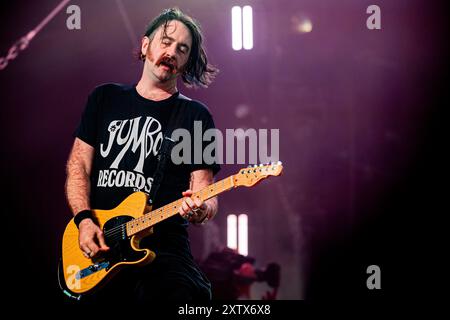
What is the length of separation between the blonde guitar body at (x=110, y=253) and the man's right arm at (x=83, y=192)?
0.18 feet

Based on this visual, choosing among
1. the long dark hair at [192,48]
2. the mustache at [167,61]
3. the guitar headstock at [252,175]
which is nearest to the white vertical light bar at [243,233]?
the long dark hair at [192,48]

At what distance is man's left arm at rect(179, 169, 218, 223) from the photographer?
248cm

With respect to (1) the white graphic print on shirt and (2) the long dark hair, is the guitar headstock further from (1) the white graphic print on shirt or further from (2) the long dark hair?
(2) the long dark hair

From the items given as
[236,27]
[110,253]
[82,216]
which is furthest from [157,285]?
[236,27]

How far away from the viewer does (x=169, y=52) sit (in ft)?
9.75

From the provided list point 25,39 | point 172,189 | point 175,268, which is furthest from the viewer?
point 25,39

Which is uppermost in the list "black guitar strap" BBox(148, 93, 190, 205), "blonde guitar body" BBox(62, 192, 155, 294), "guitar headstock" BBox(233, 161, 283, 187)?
"black guitar strap" BBox(148, 93, 190, 205)

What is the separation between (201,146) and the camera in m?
2.85

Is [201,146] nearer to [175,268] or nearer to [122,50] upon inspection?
[175,268]

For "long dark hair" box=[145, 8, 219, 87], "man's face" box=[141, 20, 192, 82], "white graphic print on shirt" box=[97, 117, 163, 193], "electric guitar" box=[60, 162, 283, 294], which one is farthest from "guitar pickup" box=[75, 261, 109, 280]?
"long dark hair" box=[145, 8, 219, 87]

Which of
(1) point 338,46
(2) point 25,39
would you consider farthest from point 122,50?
(1) point 338,46

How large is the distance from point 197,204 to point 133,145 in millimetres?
578

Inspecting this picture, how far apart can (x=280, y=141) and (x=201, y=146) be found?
1.66 m

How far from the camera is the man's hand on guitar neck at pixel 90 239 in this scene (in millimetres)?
2582
